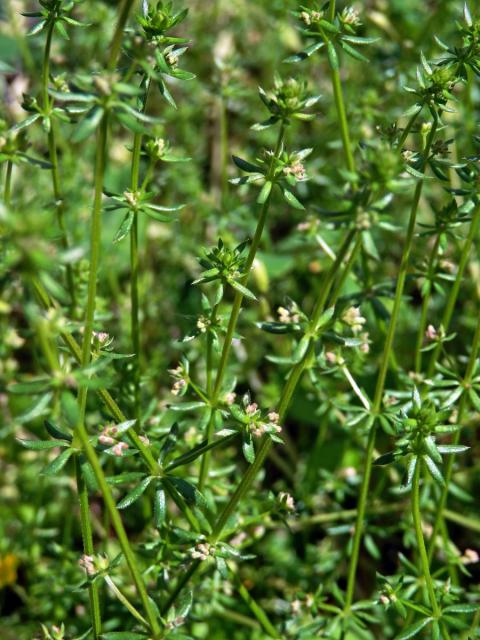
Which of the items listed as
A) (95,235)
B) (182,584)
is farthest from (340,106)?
(182,584)

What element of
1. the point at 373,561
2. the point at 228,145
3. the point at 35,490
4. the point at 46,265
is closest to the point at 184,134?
the point at 228,145

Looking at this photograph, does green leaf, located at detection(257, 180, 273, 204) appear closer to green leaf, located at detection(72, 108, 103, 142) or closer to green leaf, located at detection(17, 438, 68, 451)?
green leaf, located at detection(72, 108, 103, 142)

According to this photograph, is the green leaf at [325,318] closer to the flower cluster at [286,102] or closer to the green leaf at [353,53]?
the flower cluster at [286,102]

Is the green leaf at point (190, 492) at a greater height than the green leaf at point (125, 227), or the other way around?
the green leaf at point (125, 227)

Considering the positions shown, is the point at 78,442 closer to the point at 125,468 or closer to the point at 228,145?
the point at 125,468

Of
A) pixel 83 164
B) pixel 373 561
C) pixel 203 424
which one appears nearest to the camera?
pixel 203 424

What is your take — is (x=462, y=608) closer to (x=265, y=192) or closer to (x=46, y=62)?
(x=265, y=192)

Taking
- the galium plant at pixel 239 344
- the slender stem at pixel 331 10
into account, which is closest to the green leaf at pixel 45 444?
the galium plant at pixel 239 344

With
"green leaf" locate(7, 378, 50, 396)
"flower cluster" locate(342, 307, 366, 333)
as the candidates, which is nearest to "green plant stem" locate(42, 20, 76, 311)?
"green leaf" locate(7, 378, 50, 396)
